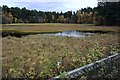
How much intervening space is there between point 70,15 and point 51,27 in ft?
3.10

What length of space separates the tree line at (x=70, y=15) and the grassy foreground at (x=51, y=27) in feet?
0.51

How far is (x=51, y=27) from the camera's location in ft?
33.2

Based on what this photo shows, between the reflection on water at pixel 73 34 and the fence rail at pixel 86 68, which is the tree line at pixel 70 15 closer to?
the reflection on water at pixel 73 34

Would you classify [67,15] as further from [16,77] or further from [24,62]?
[16,77]

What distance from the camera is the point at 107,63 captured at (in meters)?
5.11

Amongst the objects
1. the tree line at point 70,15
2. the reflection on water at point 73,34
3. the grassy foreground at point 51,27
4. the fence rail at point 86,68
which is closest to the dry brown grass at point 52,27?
the grassy foreground at point 51,27

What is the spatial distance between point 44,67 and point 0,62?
41.3 inches

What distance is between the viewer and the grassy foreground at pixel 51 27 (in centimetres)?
916

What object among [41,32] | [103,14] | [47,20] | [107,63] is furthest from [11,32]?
[107,63]

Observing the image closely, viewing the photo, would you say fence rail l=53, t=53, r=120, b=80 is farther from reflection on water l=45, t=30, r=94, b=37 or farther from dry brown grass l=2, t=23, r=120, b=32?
reflection on water l=45, t=30, r=94, b=37

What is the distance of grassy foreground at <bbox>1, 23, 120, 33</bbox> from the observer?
9.16 metres

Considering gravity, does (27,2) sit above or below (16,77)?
above

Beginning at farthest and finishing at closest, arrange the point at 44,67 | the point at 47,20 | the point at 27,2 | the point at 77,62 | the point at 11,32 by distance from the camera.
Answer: the point at 11,32, the point at 47,20, the point at 27,2, the point at 77,62, the point at 44,67

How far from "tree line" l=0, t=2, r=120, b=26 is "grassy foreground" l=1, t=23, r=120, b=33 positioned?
156 millimetres
